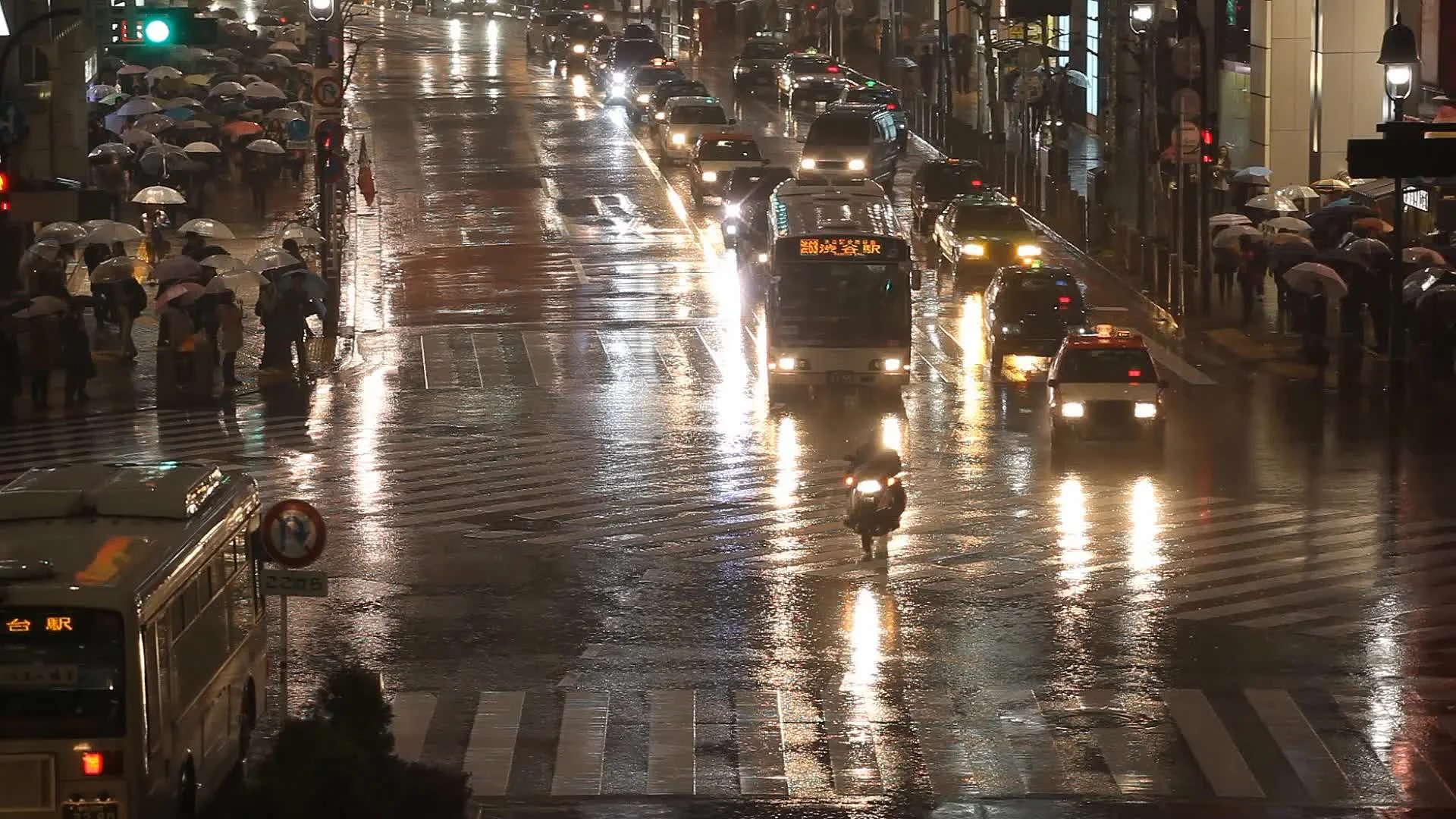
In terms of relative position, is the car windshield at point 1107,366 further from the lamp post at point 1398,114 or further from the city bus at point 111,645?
the city bus at point 111,645

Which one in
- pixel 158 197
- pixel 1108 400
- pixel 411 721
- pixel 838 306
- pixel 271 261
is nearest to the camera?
pixel 411 721

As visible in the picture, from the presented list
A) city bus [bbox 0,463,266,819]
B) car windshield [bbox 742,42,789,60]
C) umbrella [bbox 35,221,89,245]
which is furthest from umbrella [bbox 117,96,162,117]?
city bus [bbox 0,463,266,819]

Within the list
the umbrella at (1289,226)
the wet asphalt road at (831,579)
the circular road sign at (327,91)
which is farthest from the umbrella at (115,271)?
the umbrella at (1289,226)

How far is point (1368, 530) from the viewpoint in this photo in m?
25.3

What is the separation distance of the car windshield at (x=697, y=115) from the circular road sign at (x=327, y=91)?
2151cm

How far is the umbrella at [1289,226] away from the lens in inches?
1684

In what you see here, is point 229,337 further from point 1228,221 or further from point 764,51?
point 764,51

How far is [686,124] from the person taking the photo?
65188 millimetres

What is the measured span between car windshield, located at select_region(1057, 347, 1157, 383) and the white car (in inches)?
1327

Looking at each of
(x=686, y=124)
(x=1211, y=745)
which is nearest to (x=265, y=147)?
(x=686, y=124)

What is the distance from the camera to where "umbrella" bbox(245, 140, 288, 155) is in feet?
184

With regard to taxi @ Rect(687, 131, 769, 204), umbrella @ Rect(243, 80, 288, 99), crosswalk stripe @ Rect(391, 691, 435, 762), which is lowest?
crosswalk stripe @ Rect(391, 691, 435, 762)

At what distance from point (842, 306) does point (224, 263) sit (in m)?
10.8

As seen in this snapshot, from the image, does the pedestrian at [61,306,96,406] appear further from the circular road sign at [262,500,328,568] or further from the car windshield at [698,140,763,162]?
the car windshield at [698,140,763,162]
